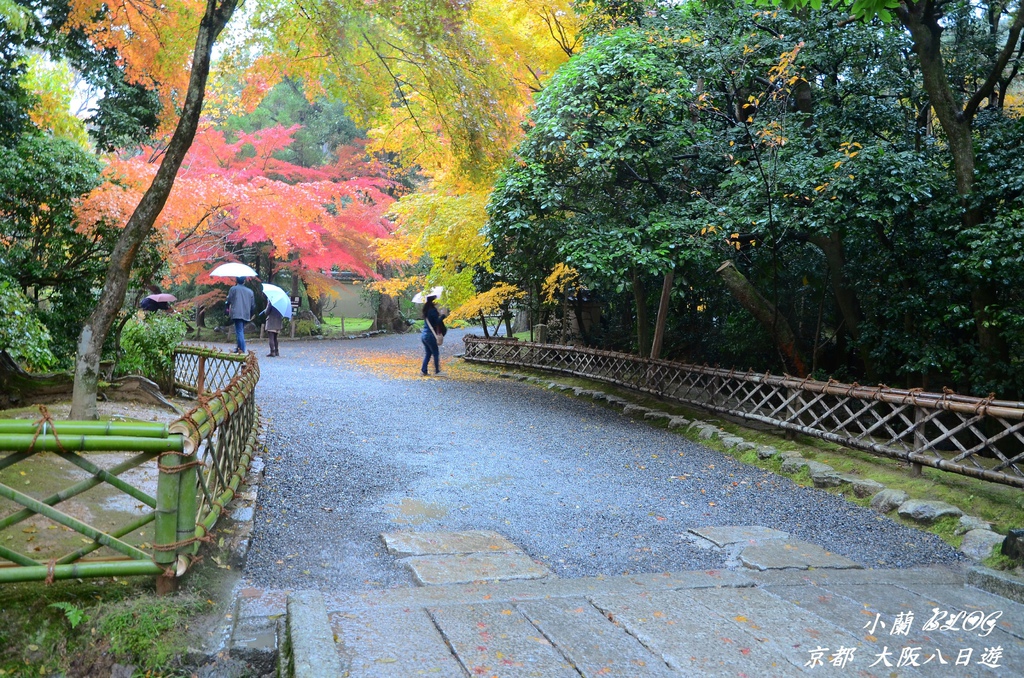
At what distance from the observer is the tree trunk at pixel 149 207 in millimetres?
7043

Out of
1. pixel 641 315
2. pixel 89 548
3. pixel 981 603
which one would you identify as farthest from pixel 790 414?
pixel 89 548

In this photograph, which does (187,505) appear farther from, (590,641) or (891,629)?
(891,629)

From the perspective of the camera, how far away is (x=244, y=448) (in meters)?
6.88

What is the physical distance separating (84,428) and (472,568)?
8.04 feet

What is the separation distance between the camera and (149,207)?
705 centimetres

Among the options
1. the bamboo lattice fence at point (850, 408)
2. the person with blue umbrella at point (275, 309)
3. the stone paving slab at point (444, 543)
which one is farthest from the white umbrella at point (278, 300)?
the stone paving slab at point (444, 543)

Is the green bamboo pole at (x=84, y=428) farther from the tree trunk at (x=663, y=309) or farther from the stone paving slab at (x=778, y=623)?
the tree trunk at (x=663, y=309)

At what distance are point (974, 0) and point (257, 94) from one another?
35.3 ft

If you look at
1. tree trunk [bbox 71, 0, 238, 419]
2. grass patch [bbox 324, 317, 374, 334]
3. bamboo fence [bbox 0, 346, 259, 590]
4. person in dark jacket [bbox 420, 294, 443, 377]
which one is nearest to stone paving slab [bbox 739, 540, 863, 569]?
bamboo fence [bbox 0, 346, 259, 590]

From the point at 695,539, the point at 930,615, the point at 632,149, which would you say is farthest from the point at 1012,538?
the point at 632,149

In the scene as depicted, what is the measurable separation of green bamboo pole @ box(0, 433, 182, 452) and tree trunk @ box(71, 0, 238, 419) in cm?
392

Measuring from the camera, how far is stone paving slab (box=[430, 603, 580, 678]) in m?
3.41

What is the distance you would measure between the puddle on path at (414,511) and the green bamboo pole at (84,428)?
8.08 ft

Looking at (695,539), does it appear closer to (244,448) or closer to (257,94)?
(244,448)
